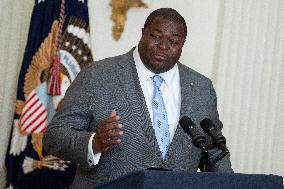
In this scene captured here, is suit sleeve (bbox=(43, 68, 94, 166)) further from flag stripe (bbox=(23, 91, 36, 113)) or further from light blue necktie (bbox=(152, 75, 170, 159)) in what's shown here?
flag stripe (bbox=(23, 91, 36, 113))

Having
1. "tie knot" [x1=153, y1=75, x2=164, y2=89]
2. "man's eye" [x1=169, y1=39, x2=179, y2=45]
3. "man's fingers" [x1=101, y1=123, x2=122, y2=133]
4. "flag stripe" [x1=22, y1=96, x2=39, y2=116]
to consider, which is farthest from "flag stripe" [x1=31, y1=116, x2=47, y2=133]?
"man's fingers" [x1=101, y1=123, x2=122, y2=133]

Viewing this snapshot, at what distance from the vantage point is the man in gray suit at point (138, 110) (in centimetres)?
259

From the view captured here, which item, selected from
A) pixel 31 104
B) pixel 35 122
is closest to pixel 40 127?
pixel 35 122

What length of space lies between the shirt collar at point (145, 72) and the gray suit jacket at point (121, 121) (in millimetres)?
37

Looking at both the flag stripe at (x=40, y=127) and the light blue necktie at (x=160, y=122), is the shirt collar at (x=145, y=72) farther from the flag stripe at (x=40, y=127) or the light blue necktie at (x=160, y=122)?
the flag stripe at (x=40, y=127)

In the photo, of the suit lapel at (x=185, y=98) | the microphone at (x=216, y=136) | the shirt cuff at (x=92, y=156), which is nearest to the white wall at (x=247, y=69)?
the suit lapel at (x=185, y=98)

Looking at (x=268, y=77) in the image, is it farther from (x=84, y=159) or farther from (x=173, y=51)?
(x=84, y=159)

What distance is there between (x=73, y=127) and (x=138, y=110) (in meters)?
0.32

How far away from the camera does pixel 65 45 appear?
4289 millimetres

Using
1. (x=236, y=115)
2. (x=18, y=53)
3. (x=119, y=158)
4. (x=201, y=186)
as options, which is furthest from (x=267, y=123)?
(x=201, y=186)

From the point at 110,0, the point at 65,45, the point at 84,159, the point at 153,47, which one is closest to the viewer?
the point at 84,159

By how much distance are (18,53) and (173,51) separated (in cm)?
194

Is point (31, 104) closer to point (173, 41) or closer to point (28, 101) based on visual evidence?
point (28, 101)

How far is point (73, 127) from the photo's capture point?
2617 mm
